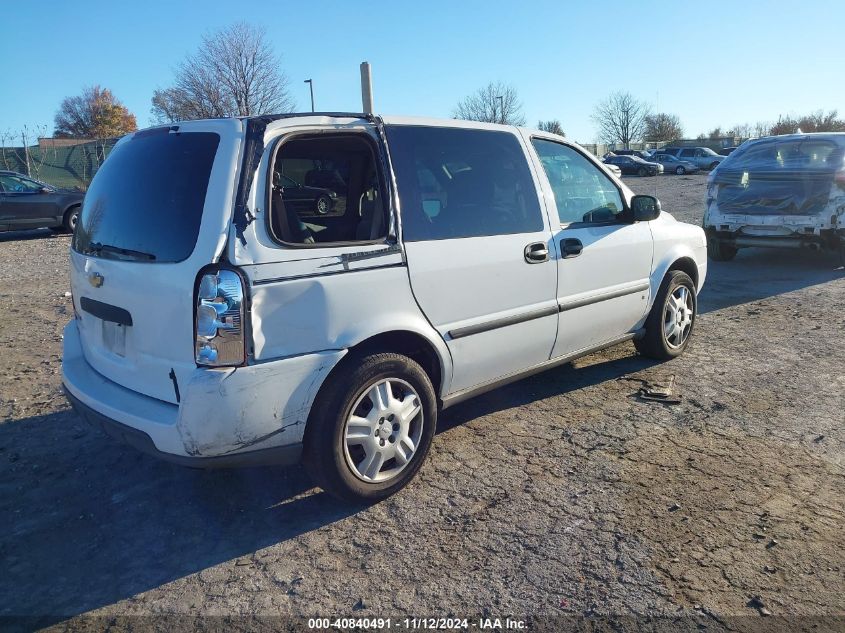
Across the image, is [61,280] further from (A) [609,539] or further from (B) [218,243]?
(A) [609,539]

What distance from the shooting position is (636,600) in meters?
2.59

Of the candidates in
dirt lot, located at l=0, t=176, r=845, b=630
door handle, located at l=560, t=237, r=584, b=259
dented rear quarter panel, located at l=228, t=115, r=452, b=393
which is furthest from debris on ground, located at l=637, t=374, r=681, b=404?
dented rear quarter panel, located at l=228, t=115, r=452, b=393

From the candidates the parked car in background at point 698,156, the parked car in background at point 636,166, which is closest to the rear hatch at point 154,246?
the parked car in background at point 636,166

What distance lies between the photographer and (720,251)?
401 inches

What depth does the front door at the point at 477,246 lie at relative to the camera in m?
3.51

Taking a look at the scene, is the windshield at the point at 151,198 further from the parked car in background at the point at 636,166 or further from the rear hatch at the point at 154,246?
the parked car in background at the point at 636,166

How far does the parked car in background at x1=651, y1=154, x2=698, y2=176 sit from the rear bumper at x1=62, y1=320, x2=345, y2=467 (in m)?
43.6

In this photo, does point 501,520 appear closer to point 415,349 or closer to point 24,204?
point 415,349

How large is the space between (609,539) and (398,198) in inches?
76.3

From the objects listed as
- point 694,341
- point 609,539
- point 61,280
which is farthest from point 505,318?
point 61,280

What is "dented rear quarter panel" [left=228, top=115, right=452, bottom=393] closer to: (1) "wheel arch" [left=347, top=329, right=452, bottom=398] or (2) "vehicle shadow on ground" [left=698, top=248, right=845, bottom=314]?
(1) "wheel arch" [left=347, top=329, right=452, bottom=398]

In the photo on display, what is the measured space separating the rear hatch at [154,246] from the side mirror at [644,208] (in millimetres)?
2971

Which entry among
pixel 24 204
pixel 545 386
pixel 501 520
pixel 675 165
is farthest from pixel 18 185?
pixel 675 165

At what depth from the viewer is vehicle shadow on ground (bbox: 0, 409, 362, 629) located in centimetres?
277
